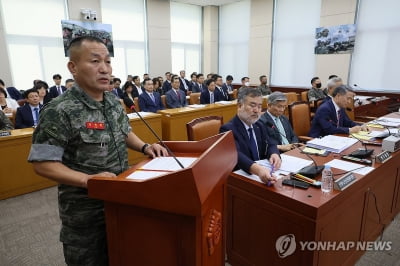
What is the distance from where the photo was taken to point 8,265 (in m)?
2.02

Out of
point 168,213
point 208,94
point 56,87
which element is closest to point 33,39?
point 56,87

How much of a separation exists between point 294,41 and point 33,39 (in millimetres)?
7334

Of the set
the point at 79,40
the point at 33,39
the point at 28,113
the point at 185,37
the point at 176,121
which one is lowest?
the point at 176,121

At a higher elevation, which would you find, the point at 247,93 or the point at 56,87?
the point at 247,93

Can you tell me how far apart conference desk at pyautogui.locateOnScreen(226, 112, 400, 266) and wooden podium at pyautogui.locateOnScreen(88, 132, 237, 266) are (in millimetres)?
616

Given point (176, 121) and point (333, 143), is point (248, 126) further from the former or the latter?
point (176, 121)

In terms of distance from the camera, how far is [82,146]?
3.39 feet

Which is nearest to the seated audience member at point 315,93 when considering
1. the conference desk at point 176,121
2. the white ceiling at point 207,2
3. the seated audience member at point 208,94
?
the seated audience member at point 208,94

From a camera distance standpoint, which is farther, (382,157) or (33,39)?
(33,39)

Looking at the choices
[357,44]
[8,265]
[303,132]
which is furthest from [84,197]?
[357,44]

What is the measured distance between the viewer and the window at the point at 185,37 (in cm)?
958

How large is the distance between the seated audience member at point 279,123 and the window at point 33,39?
5720 mm

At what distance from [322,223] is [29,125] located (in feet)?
13.3

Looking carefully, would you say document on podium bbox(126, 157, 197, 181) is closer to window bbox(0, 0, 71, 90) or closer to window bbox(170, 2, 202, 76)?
window bbox(0, 0, 71, 90)
